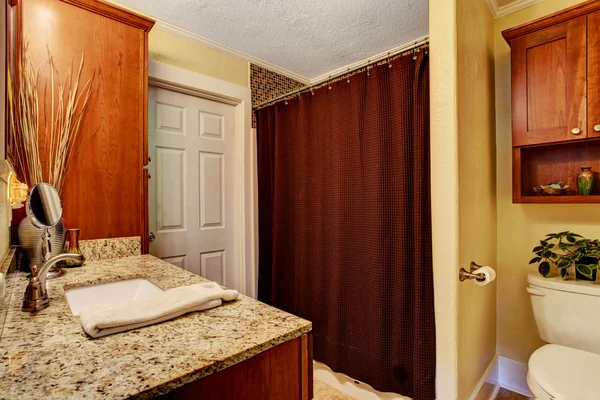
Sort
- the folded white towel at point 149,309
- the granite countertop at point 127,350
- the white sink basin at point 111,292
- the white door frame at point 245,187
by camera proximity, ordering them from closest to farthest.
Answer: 1. the granite countertop at point 127,350
2. the folded white towel at point 149,309
3. the white sink basin at point 111,292
4. the white door frame at point 245,187

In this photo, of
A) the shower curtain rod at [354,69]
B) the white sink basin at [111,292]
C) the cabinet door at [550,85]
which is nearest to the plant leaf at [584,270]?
the cabinet door at [550,85]

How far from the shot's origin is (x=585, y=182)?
1.42m

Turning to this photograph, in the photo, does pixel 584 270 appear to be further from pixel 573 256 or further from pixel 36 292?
pixel 36 292

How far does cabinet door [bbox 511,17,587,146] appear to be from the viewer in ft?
4.52

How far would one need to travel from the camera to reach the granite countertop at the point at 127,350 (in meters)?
0.45

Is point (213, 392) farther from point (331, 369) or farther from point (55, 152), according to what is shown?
point (331, 369)

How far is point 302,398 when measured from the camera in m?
0.67

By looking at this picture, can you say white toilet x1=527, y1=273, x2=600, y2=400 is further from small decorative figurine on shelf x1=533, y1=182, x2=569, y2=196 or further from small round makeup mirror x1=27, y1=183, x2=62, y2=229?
small round makeup mirror x1=27, y1=183, x2=62, y2=229

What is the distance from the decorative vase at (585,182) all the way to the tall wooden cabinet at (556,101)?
0.15 ft

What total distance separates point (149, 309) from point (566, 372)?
157cm

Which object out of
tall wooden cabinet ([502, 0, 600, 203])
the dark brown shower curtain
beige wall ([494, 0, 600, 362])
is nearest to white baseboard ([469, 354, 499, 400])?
beige wall ([494, 0, 600, 362])

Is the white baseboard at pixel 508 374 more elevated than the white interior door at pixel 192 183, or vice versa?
the white interior door at pixel 192 183

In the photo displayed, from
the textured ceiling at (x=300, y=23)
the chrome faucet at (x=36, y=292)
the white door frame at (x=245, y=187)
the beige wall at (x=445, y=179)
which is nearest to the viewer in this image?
the chrome faucet at (x=36, y=292)

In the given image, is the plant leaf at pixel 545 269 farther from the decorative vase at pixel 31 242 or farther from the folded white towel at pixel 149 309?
the decorative vase at pixel 31 242
